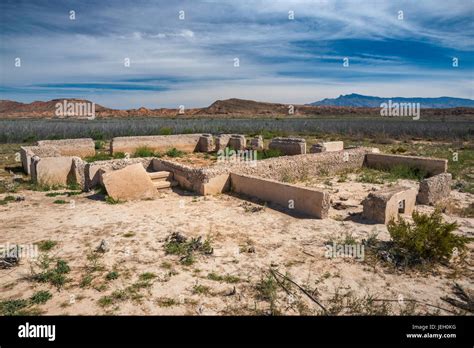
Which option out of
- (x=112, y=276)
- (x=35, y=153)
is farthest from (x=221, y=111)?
(x=112, y=276)

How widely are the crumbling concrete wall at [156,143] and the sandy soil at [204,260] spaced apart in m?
7.80

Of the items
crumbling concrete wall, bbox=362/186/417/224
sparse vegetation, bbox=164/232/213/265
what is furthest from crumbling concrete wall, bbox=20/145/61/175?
crumbling concrete wall, bbox=362/186/417/224

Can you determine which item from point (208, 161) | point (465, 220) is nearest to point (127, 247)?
point (465, 220)

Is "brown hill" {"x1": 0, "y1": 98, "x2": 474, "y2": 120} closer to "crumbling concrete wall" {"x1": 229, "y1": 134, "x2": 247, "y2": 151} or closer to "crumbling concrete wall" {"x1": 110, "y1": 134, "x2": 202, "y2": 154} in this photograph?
"crumbling concrete wall" {"x1": 229, "y1": 134, "x2": 247, "y2": 151}

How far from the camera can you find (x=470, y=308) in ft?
12.3

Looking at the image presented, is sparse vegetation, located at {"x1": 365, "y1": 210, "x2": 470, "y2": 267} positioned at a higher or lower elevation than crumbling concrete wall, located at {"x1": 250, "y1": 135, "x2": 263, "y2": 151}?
lower

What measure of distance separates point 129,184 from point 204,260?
426cm

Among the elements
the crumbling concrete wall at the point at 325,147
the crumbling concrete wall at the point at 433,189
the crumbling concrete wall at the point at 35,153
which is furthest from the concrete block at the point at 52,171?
the crumbling concrete wall at the point at 433,189

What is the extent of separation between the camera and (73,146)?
14.8 metres

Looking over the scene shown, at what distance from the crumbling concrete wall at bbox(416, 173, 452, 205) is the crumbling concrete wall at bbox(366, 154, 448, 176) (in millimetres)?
2565

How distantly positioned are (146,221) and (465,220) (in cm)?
671

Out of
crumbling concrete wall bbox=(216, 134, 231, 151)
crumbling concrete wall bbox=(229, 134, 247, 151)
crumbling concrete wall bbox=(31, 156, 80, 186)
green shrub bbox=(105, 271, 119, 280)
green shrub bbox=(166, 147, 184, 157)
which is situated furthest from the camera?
crumbling concrete wall bbox=(216, 134, 231, 151)

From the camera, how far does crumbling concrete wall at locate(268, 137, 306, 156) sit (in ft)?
45.9
